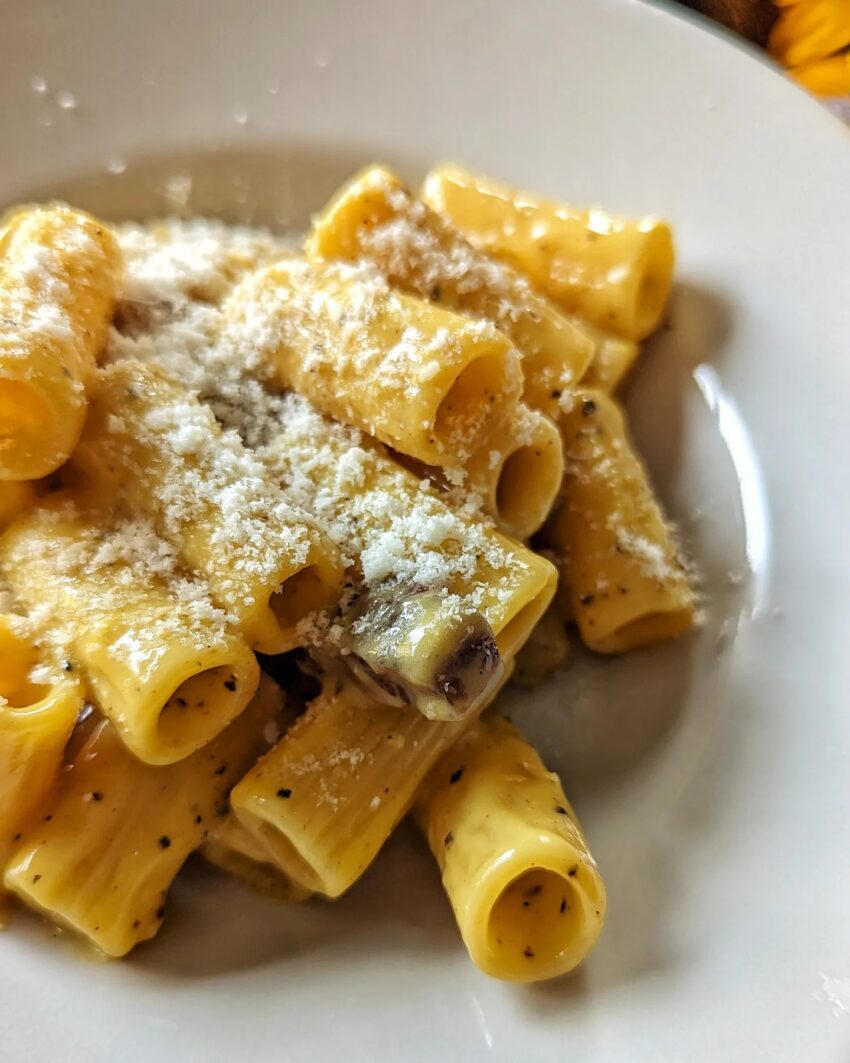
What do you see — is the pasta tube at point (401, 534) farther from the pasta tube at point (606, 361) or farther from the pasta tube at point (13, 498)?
the pasta tube at point (606, 361)

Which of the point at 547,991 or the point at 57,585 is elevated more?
the point at 57,585

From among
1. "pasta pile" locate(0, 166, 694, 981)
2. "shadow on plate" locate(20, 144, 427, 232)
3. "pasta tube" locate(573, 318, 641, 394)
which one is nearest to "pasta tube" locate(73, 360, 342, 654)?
"pasta pile" locate(0, 166, 694, 981)

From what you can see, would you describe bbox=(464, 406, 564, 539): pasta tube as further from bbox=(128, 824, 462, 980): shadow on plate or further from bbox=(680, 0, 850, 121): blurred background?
bbox=(680, 0, 850, 121): blurred background

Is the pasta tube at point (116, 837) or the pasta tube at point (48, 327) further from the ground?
the pasta tube at point (48, 327)

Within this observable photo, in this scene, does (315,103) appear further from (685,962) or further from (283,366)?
(685,962)

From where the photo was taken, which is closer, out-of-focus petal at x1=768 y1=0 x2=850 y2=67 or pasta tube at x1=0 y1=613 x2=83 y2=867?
pasta tube at x1=0 y1=613 x2=83 y2=867

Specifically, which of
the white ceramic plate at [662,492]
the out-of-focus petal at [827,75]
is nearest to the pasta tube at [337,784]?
the white ceramic plate at [662,492]

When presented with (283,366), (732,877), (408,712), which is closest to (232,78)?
(283,366)
